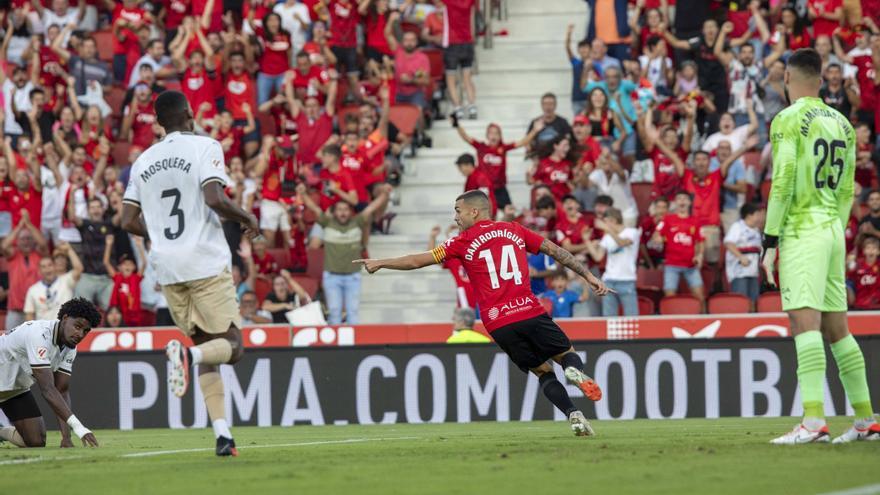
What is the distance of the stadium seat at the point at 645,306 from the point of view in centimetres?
2028

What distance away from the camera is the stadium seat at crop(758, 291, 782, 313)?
19.5 m

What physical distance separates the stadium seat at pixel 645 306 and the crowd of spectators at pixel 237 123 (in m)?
4.14

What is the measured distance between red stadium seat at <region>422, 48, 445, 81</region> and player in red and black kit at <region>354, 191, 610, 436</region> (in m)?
13.0

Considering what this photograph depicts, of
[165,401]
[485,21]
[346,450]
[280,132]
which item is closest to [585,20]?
[485,21]

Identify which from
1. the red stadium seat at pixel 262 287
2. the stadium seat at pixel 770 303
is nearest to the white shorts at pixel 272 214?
the red stadium seat at pixel 262 287

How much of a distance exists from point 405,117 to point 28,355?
1225 centimetres

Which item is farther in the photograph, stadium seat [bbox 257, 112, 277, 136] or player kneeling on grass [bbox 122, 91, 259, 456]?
stadium seat [bbox 257, 112, 277, 136]

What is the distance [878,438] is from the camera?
9539mm

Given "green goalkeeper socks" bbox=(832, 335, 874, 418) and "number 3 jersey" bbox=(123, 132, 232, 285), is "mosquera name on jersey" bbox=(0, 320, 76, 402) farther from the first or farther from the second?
"green goalkeeper socks" bbox=(832, 335, 874, 418)

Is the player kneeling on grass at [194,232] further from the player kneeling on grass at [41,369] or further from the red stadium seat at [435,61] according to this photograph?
the red stadium seat at [435,61]

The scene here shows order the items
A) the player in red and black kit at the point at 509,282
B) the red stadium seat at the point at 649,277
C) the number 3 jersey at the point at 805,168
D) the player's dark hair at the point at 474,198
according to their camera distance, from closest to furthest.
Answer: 1. the number 3 jersey at the point at 805,168
2. the player in red and black kit at the point at 509,282
3. the player's dark hair at the point at 474,198
4. the red stadium seat at the point at 649,277

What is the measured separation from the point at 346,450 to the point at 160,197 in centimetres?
240

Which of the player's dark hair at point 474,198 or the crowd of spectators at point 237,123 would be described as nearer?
the player's dark hair at point 474,198

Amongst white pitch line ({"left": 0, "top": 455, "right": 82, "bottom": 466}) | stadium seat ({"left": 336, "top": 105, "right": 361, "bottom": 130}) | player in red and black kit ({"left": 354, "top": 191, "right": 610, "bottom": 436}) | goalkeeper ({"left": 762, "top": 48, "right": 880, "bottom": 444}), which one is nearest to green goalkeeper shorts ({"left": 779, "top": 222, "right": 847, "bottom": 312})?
goalkeeper ({"left": 762, "top": 48, "right": 880, "bottom": 444})
